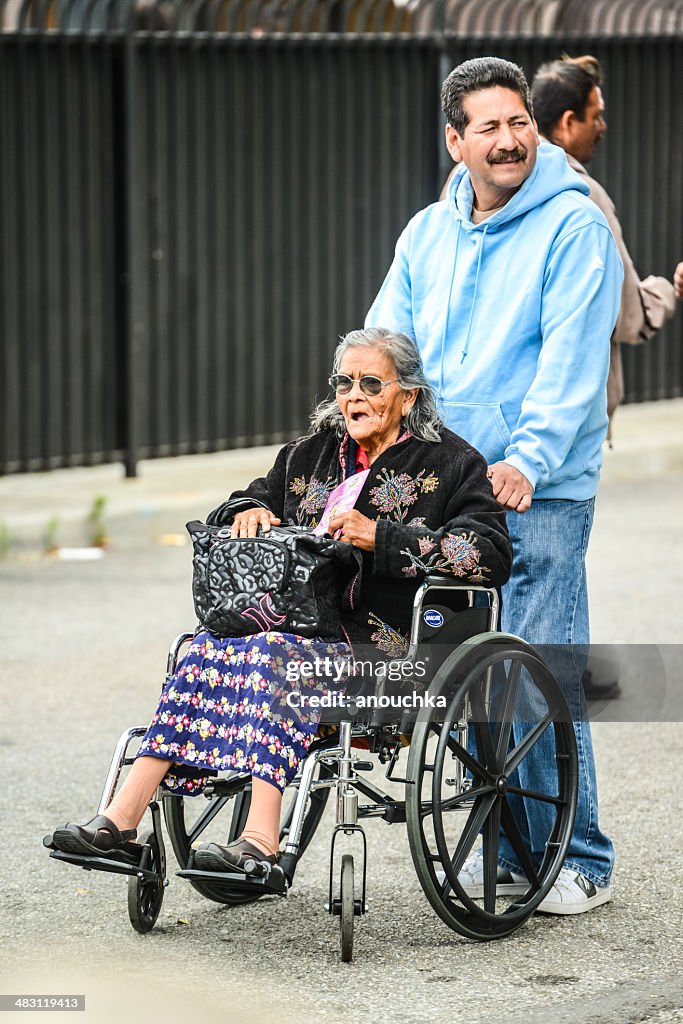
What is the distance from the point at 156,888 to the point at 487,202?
1870mm

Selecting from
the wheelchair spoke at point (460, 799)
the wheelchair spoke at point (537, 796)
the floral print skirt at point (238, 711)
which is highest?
the floral print skirt at point (238, 711)

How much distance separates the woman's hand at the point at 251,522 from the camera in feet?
15.0

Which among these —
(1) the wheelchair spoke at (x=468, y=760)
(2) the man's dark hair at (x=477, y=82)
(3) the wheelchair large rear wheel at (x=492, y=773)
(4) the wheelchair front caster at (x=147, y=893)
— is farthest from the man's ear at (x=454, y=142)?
(4) the wheelchair front caster at (x=147, y=893)

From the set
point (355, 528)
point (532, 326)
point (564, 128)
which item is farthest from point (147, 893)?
point (564, 128)

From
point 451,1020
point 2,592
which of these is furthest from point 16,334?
point 451,1020

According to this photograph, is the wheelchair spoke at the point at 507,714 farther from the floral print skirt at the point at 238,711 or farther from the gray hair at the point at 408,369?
the gray hair at the point at 408,369

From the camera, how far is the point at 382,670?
444cm

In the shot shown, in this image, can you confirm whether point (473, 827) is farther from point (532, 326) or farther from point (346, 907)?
point (532, 326)

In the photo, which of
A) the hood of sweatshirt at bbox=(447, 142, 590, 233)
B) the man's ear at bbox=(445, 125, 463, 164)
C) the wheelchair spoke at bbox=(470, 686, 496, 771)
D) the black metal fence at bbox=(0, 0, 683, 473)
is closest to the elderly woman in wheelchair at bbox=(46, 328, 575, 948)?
the wheelchair spoke at bbox=(470, 686, 496, 771)

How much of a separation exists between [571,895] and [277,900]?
29.0 inches

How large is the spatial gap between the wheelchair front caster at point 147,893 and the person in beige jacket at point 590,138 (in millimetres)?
2647

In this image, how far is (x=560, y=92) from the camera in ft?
21.2

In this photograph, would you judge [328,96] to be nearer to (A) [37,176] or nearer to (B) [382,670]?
(A) [37,176]

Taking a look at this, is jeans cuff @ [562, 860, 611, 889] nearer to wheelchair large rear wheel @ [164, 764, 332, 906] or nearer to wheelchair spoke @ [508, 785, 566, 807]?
wheelchair spoke @ [508, 785, 566, 807]
